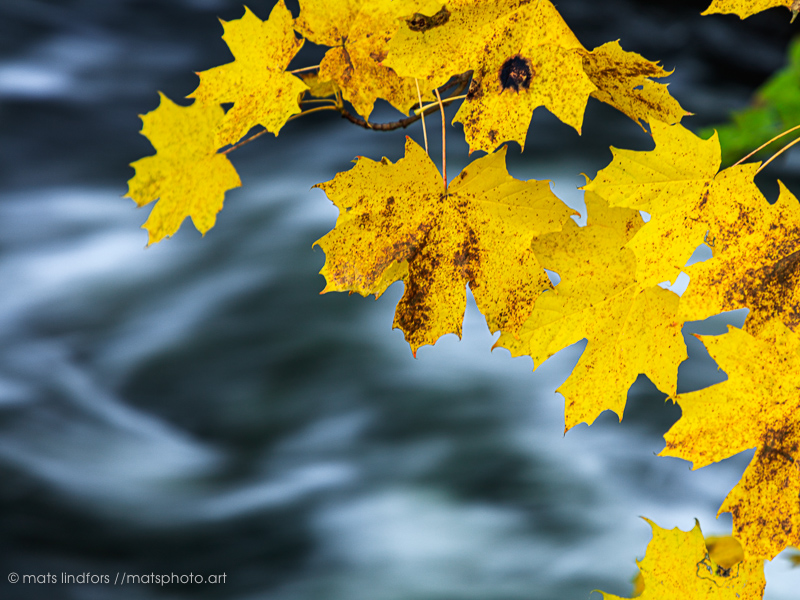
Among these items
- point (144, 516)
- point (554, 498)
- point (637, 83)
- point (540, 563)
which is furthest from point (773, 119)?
point (144, 516)

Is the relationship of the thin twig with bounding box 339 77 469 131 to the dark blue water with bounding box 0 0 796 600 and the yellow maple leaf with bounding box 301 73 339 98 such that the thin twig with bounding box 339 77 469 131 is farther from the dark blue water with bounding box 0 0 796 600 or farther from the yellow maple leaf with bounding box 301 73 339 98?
the dark blue water with bounding box 0 0 796 600

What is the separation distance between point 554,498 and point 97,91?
3823mm

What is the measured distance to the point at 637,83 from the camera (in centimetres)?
51

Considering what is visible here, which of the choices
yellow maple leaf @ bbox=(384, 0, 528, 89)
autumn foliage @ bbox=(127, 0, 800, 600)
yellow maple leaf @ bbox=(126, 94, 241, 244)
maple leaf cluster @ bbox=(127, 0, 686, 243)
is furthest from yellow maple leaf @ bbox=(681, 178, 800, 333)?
yellow maple leaf @ bbox=(126, 94, 241, 244)

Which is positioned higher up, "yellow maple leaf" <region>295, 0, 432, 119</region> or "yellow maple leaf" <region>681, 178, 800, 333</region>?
"yellow maple leaf" <region>295, 0, 432, 119</region>

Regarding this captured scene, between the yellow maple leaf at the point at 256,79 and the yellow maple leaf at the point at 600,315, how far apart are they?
0.26 m

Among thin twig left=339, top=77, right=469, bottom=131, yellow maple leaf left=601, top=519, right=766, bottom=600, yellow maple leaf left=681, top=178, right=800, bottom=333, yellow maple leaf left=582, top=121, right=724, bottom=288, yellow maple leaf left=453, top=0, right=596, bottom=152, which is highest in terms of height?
thin twig left=339, top=77, right=469, bottom=131

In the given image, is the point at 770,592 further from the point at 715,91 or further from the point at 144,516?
the point at 715,91

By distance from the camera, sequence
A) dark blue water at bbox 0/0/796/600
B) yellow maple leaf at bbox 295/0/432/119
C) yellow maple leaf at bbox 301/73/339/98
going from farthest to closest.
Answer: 1. dark blue water at bbox 0/0/796/600
2. yellow maple leaf at bbox 301/73/339/98
3. yellow maple leaf at bbox 295/0/432/119

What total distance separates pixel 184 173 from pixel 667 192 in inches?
21.3

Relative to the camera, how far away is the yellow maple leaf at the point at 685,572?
0.60 m

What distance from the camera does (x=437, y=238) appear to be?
0.54 m

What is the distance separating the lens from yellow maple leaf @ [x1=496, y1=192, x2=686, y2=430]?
1.81 feet

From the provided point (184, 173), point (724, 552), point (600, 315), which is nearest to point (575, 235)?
point (600, 315)
